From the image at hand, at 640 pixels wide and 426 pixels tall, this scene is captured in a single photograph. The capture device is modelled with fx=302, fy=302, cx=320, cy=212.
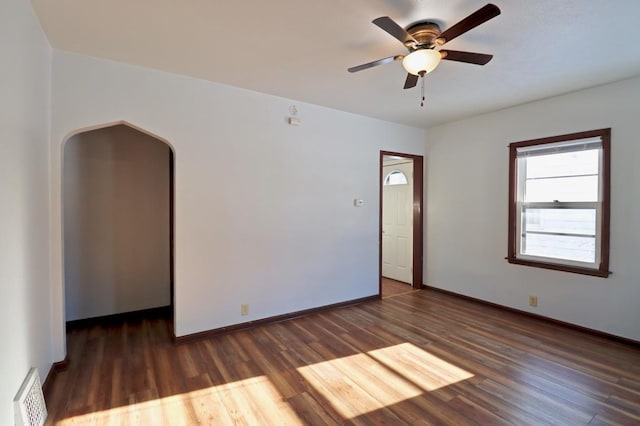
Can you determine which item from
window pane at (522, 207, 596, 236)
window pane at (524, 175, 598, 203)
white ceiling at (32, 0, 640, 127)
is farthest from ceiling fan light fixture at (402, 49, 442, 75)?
window pane at (522, 207, 596, 236)

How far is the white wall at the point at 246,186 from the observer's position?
2.70 meters

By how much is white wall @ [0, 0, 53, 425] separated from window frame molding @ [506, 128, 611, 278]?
4.80m

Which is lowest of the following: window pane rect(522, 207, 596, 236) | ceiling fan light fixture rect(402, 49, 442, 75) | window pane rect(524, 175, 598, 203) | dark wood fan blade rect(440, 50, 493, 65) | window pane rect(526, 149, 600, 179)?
window pane rect(522, 207, 596, 236)

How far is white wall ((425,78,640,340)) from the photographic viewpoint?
10.1 ft

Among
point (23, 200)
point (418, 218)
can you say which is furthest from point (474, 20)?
point (418, 218)

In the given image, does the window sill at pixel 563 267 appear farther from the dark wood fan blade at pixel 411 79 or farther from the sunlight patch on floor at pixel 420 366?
the dark wood fan blade at pixel 411 79

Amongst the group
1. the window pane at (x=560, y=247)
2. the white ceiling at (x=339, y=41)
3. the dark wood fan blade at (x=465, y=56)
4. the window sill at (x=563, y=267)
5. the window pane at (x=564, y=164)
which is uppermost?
the white ceiling at (x=339, y=41)

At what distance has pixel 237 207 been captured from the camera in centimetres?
333

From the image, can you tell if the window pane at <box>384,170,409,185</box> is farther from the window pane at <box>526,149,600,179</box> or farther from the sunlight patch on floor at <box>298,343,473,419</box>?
the sunlight patch on floor at <box>298,343,473,419</box>

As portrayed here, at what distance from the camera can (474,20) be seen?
174 centimetres

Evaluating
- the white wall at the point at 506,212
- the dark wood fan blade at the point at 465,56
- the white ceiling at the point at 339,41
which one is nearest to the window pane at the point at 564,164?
the white wall at the point at 506,212

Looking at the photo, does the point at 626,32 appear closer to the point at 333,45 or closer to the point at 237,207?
the point at 333,45

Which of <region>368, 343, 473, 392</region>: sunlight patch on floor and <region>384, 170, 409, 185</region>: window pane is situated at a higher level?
<region>384, 170, 409, 185</region>: window pane

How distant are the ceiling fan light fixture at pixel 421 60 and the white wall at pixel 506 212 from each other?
2.47 metres
